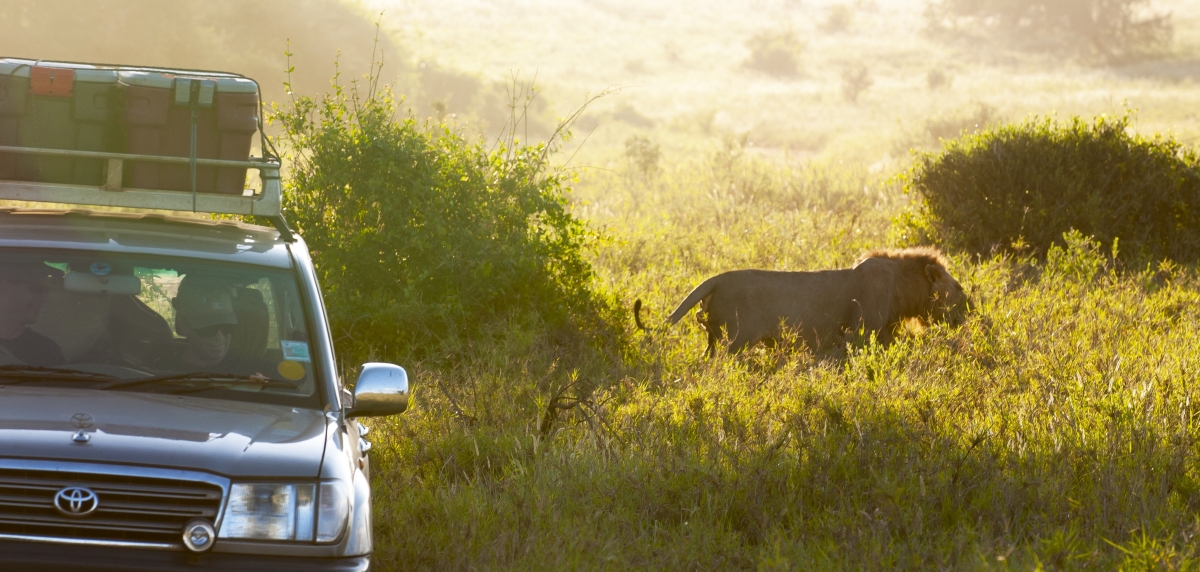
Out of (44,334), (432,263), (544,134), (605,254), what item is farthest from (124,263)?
(544,134)

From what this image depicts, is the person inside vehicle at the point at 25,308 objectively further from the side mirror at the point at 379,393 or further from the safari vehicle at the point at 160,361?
the side mirror at the point at 379,393

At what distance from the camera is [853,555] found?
4.62m

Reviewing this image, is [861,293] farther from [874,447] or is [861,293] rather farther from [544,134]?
[544,134]

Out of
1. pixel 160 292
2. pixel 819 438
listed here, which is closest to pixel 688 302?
pixel 819 438

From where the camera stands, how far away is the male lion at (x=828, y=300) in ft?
28.1

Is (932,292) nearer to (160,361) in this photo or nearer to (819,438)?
(819,438)

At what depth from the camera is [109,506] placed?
3088 mm

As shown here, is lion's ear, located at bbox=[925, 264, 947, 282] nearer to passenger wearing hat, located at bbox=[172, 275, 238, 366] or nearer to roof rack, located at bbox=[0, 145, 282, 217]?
roof rack, located at bbox=[0, 145, 282, 217]

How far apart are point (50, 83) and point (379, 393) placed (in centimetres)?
271

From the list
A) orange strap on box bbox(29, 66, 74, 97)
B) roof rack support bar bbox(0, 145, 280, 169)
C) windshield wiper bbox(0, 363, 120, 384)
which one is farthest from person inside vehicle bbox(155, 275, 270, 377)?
orange strap on box bbox(29, 66, 74, 97)

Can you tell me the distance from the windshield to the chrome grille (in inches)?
26.4

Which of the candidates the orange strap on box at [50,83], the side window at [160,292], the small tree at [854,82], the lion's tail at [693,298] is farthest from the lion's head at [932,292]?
the small tree at [854,82]

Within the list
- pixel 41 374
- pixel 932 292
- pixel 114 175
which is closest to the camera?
pixel 41 374

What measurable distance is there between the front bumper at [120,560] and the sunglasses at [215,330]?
136 cm
